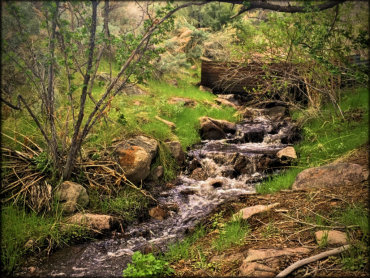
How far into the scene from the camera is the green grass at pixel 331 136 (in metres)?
5.33

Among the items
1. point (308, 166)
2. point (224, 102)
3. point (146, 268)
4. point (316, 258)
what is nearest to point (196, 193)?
point (308, 166)

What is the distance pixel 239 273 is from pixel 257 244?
613mm

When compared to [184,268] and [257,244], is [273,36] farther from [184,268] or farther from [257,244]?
[184,268]

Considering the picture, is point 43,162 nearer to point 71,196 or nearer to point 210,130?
point 71,196

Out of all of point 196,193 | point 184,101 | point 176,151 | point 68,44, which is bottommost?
point 196,193

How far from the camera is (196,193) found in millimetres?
5855

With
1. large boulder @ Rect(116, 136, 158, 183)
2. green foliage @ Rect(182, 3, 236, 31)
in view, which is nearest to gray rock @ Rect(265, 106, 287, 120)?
large boulder @ Rect(116, 136, 158, 183)

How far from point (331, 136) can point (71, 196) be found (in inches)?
208

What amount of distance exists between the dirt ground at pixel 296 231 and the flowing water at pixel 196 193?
81cm

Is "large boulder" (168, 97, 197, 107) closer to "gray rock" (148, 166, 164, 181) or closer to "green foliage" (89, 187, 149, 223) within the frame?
"gray rock" (148, 166, 164, 181)

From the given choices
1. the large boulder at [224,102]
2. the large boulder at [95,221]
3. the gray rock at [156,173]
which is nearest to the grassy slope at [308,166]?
the large boulder at [95,221]

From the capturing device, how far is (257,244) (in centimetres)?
333

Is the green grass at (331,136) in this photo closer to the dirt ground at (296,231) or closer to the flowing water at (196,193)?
the flowing water at (196,193)

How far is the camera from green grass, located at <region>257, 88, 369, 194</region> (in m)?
5.33
